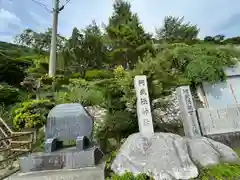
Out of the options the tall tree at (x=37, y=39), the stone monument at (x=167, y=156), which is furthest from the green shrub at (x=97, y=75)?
the tall tree at (x=37, y=39)

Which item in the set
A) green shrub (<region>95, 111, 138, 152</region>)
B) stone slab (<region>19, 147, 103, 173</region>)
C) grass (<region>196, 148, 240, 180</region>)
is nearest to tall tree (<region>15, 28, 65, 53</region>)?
green shrub (<region>95, 111, 138, 152</region>)

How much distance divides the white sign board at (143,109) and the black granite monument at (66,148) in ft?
4.75

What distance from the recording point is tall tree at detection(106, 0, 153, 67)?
930 centimetres

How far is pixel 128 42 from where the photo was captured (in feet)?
30.3

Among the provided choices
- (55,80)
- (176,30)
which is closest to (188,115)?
(55,80)

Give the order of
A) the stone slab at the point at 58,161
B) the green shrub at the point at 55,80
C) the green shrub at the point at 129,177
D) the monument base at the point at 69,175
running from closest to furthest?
the monument base at the point at 69,175 < the stone slab at the point at 58,161 < the green shrub at the point at 129,177 < the green shrub at the point at 55,80

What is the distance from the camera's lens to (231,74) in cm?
894

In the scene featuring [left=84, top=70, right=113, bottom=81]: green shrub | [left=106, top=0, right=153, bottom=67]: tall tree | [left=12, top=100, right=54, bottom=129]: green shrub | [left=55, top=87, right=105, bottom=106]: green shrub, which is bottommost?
[left=12, top=100, right=54, bottom=129]: green shrub

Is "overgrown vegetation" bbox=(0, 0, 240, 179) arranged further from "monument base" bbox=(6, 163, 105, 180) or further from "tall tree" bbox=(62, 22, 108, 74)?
"monument base" bbox=(6, 163, 105, 180)

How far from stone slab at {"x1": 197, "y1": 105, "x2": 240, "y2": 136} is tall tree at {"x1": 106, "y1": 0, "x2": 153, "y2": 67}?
4.66 meters

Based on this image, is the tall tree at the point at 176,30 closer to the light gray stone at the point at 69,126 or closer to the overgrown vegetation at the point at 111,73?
the overgrown vegetation at the point at 111,73

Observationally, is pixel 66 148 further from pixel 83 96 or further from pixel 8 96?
pixel 8 96

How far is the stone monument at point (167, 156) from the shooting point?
10.7 feet

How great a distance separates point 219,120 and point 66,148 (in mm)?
5089
